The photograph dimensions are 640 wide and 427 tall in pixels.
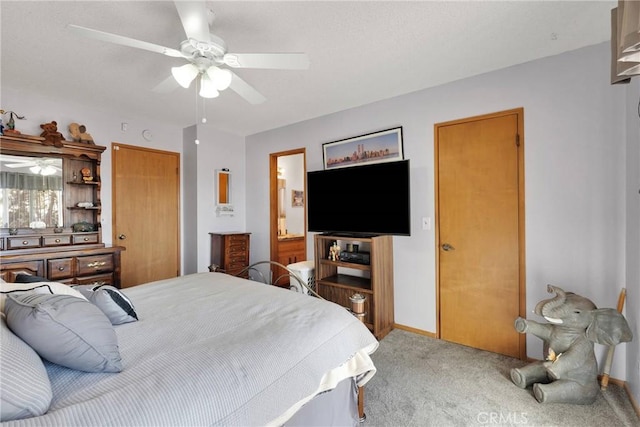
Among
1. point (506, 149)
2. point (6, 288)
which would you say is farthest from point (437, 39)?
point (6, 288)

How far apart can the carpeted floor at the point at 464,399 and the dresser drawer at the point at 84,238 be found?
10.8 feet

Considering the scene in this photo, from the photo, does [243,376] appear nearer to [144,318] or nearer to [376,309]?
[144,318]

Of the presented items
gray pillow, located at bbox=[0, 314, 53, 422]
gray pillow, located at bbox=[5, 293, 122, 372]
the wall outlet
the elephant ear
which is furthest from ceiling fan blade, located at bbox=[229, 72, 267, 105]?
the elephant ear

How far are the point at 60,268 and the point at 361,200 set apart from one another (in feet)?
10.0

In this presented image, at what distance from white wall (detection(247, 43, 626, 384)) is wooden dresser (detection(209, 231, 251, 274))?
2455 millimetres

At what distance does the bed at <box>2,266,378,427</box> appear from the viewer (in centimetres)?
87

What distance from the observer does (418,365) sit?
239 centimetres

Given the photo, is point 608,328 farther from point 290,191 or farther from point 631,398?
point 290,191

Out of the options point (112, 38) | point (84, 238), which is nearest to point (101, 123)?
point (84, 238)

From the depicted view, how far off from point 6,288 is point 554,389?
309 cm

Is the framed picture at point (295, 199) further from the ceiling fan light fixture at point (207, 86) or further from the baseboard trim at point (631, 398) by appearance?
the baseboard trim at point (631, 398)

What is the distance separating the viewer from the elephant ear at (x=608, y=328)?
1776 mm

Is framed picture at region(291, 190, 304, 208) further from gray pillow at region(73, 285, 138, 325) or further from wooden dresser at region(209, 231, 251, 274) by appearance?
gray pillow at region(73, 285, 138, 325)

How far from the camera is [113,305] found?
145 cm
